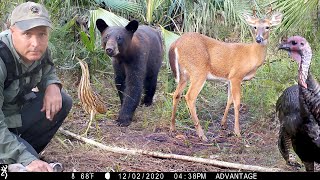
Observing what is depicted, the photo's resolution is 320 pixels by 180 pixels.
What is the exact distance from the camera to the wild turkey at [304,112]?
4598 mm

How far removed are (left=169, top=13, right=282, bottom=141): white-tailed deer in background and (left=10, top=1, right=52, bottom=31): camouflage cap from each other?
250 centimetres

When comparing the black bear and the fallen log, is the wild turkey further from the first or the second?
the black bear

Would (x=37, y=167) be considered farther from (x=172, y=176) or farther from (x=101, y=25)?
(x=101, y=25)

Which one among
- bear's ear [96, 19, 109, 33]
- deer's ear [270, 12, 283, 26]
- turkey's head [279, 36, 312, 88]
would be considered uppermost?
turkey's head [279, 36, 312, 88]

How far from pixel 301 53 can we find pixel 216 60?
2.06 metres

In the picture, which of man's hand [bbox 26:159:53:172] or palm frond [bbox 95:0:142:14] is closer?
man's hand [bbox 26:159:53:172]

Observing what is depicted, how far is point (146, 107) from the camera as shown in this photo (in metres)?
7.93

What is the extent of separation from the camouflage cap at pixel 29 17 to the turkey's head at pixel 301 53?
2088 mm

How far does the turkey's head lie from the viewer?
458 cm

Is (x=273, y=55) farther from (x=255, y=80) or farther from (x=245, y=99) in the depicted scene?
(x=245, y=99)

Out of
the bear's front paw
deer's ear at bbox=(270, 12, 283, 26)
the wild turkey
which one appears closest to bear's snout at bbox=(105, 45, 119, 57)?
the bear's front paw

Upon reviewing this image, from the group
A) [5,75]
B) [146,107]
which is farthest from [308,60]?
[146,107]

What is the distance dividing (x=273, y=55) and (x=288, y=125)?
448cm

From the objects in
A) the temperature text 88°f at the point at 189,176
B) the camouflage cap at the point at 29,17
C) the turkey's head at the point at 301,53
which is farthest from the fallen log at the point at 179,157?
the camouflage cap at the point at 29,17
